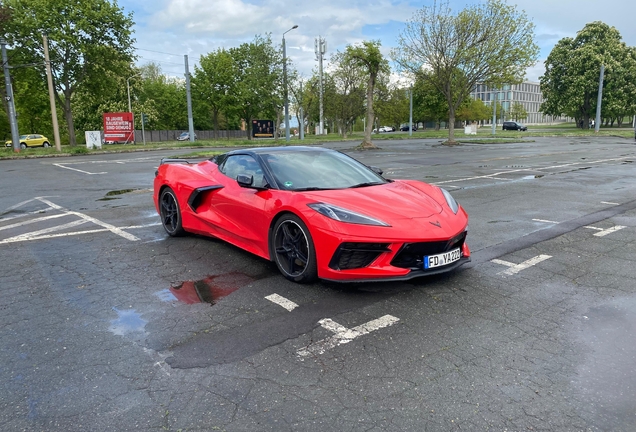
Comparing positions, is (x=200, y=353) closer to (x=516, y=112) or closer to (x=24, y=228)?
(x=24, y=228)

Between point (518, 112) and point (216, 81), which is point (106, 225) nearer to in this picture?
point (216, 81)

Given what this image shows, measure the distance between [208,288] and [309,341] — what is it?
1.47m

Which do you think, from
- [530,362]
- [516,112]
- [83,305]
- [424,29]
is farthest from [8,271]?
[516,112]

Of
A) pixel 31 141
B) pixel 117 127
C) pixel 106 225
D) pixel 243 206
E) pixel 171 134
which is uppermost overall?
pixel 117 127

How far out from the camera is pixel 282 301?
3.89 metres

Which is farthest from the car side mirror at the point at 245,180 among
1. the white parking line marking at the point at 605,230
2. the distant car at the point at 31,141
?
the distant car at the point at 31,141

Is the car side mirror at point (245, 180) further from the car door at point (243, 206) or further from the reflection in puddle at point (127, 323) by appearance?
the reflection in puddle at point (127, 323)

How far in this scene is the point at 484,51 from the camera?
3139 cm

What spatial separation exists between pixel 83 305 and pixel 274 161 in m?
2.38

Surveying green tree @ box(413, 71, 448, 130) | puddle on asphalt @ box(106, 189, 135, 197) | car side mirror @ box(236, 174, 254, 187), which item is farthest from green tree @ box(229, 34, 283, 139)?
green tree @ box(413, 71, 448, 130)

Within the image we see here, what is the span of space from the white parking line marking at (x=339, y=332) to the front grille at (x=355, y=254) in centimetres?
54

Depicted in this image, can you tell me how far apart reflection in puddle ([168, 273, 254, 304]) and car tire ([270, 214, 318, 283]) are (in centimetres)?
38

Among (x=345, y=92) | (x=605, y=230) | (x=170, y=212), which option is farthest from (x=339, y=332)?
(x=345, y=92)

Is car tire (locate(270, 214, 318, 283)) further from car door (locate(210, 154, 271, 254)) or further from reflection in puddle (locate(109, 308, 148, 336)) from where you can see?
Result: reflection in puddle (locate(109, 308, 148, 336))
